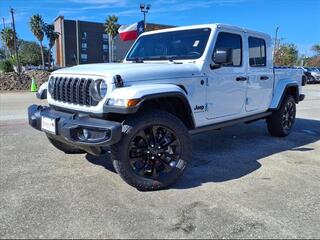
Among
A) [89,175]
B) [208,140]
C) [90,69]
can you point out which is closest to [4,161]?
[89,175]

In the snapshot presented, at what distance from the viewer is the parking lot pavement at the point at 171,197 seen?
3473mm

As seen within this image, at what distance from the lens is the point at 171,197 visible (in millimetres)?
4246

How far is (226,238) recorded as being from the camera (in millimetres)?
3311

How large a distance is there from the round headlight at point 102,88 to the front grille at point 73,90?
0.41ft

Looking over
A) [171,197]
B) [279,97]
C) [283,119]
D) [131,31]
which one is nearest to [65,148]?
[171,197]

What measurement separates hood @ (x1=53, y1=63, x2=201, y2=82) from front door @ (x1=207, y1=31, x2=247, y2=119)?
454 millimetres

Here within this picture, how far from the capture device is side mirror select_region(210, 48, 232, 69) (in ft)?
16.6

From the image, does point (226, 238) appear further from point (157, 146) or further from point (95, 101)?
point (95, 101)

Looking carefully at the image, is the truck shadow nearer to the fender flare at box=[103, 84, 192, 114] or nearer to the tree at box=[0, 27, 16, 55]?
the fender flare at box=[103, 84, 192, 114]

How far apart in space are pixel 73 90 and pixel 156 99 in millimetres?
1026

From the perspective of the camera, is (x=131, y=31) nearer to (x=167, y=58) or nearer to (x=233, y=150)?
(x=233, y=150)

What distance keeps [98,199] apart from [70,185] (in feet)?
2.05

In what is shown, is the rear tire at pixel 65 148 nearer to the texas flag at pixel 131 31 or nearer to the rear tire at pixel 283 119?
the rear tire at pixel 283 119

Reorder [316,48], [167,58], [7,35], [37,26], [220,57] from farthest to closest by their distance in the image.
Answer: [316,48]
[37,26]
[7,35]
[167,58]
[220,57]
